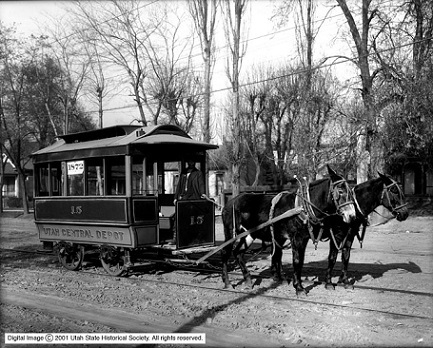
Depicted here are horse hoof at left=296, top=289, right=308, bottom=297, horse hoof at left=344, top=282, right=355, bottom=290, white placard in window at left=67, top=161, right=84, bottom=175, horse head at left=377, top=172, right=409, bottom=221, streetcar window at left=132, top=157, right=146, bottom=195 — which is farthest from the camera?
white placard in window at left=67, top=161, right=84, bottom=175

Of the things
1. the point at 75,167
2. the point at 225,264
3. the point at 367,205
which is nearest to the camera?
the point at 367,205

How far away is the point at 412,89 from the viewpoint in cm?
1744

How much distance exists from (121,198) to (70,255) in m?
2.90

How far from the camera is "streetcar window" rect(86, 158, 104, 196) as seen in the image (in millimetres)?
11156

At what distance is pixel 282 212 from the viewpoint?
878 centimetres

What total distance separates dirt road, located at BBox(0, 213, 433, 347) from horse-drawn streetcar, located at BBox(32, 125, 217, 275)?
2.54 ft

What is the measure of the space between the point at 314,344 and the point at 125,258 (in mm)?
5682

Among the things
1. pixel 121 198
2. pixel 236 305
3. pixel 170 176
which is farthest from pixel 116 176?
pixel 236 305

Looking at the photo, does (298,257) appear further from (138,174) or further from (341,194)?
(138,174)

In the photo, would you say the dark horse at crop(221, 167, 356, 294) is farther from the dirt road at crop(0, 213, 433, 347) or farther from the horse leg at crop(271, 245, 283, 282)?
the dirt road at crop(0, 213, 433, 347)

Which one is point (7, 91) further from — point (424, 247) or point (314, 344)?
point (314, 344)

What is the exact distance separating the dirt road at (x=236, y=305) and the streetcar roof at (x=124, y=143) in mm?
2757

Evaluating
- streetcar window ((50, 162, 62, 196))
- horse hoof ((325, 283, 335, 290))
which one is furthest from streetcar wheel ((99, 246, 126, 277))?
horse hoof ((325, 283, 335, 290))

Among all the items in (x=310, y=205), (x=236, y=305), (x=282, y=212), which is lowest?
(x=236, y=305)
